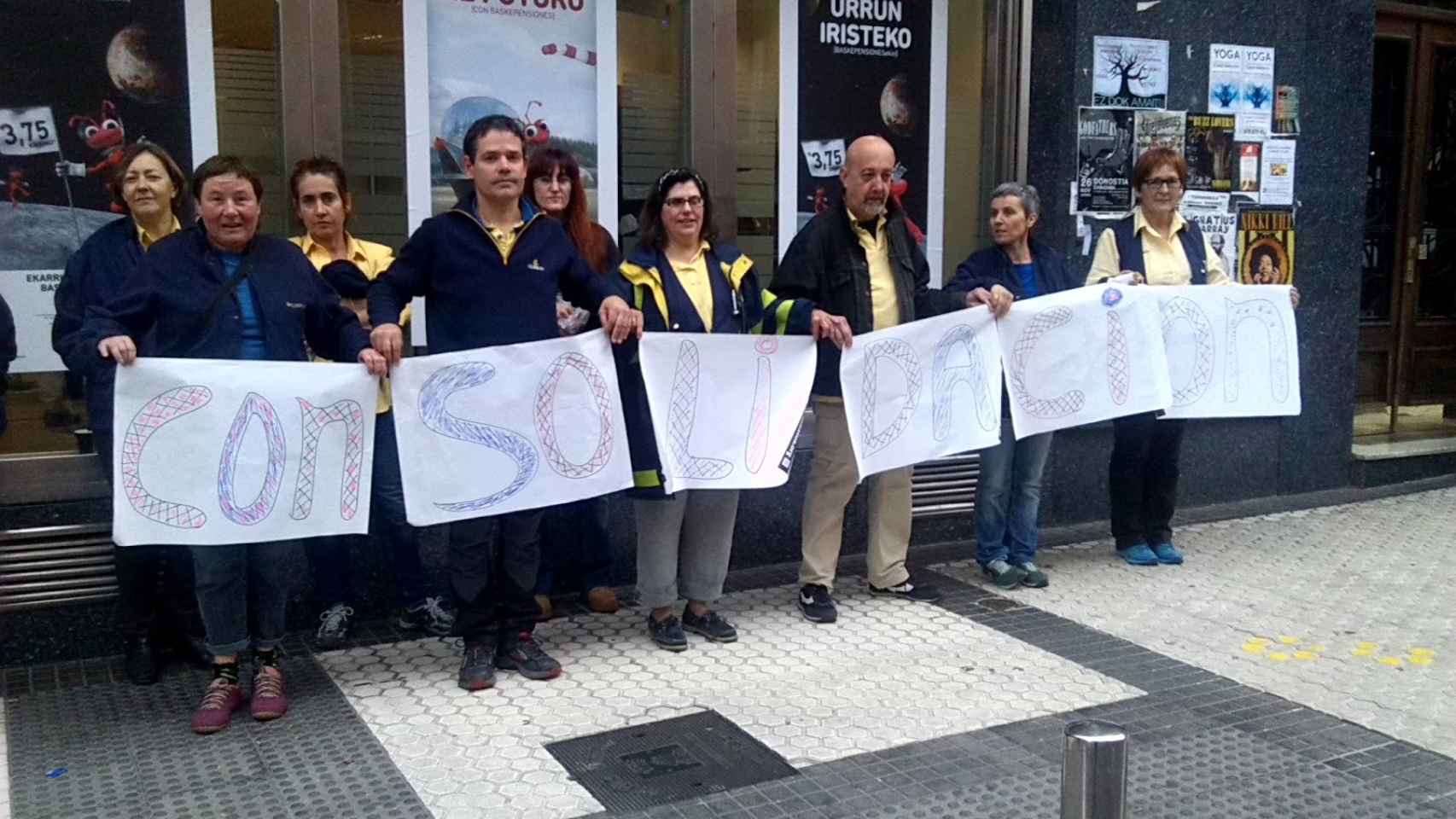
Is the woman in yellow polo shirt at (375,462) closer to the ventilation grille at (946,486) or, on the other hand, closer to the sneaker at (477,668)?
the sneaker at (477,668)

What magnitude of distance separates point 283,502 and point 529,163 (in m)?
1.73

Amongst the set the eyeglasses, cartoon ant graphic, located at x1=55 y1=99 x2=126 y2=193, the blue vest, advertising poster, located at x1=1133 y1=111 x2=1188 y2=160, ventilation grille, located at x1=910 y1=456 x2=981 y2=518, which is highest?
advertising poster, located at x1=1133 y1=111 x2=1188 y2=160

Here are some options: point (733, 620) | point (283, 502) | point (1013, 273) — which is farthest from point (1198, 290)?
point (283, 502)

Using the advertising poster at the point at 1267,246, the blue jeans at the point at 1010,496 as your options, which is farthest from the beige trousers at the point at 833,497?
the advertising poster at the point at 1267,246

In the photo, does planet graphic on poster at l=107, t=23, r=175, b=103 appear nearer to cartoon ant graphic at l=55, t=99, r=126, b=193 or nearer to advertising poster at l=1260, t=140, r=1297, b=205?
cartoon ant graphic at l=55, t=99, r=126, b=193

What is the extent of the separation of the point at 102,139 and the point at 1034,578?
439cm

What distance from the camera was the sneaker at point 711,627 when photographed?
17.4ft

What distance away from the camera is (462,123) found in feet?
19.6

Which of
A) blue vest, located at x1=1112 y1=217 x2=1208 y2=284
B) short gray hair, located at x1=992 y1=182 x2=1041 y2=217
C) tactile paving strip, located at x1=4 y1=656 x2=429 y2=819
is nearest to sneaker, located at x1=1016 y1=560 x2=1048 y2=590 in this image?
blue vest, located at x1=1112 y1=217 x2=1208 y2=284

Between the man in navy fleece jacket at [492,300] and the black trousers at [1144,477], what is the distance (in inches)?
113

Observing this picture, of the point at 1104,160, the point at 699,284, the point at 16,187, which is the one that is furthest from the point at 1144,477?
the point at 16,187

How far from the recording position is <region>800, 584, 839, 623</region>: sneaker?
18.2ft

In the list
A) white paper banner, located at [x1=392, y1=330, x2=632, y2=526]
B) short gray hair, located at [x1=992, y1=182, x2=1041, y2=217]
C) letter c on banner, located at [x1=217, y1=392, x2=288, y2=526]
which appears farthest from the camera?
short gray hair, located at [x1=992, y1=182, x2=1041, y2=217]

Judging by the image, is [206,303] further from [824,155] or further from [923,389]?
[824,155]
